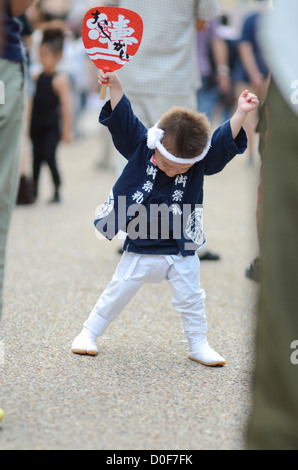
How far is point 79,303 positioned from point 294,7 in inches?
96.8

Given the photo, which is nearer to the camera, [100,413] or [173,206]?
[100,413]

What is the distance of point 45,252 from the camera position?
541 centimetres

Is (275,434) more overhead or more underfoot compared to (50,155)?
more underfoot

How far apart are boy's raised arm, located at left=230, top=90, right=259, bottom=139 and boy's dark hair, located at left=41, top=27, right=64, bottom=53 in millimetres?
4427

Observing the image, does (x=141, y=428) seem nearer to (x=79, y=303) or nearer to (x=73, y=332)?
(x=73, y=332)

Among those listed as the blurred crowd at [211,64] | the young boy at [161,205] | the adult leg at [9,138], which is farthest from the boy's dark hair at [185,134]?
the blurred crowd at [211,64]

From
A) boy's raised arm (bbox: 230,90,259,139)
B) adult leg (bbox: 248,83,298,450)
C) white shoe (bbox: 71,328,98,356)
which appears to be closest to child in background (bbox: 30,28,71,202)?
white shoe (bbox: 71,328,98,356)

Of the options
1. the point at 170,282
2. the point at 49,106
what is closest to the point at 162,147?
the point at 170,282

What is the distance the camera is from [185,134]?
9.69 feet

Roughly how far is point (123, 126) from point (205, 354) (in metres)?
1.06

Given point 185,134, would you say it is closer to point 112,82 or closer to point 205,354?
point 112,82

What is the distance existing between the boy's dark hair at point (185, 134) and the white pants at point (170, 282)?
474mm

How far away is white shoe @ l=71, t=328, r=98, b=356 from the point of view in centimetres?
327

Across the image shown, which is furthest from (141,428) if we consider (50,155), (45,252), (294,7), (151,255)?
(50,155)
